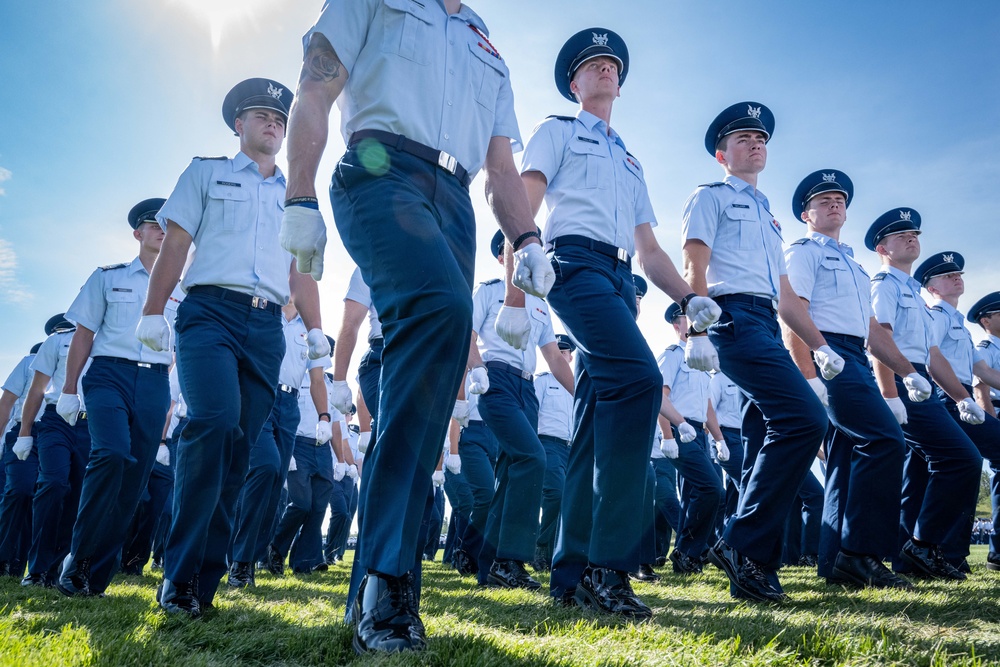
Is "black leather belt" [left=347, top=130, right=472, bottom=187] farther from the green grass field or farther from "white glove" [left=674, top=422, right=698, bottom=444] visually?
"white glove" [left=674, top=422, right=698, bottom=444]

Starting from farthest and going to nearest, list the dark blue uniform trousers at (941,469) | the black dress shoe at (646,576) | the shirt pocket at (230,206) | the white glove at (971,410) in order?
the white glove at (971,410) < the black dress shoe at (646,576) < the dark blue uniform trousers at (941,469) < the shirt pocket at (230,206)

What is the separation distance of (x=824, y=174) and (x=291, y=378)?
5.50 m

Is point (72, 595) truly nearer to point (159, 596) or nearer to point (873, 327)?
point (159, 596)

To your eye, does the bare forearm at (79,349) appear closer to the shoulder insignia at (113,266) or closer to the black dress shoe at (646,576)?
the shoulder insignia at (113,266)

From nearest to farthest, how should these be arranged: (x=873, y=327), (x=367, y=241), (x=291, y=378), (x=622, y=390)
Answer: (x=367, y=241) → (x=622, y=390) → (x=873, y=327) → (x=291, y=378)

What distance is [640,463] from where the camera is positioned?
142 inches

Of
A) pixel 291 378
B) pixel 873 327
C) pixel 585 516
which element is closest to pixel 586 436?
pixel 585 516

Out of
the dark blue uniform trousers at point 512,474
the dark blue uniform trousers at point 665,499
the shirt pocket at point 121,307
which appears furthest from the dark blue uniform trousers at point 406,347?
the dark blue uniform trousers at point 665,499

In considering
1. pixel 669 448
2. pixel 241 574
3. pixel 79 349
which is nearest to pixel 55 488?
pixel 79 349

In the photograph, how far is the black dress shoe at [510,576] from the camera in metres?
5.84

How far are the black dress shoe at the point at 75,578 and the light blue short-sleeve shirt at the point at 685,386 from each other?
6.78 m

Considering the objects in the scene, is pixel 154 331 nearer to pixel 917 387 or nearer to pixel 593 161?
pixel 593 161

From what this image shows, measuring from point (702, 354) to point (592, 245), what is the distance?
101 centimetres

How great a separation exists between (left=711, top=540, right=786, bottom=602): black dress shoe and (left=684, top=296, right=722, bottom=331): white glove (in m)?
1.25
